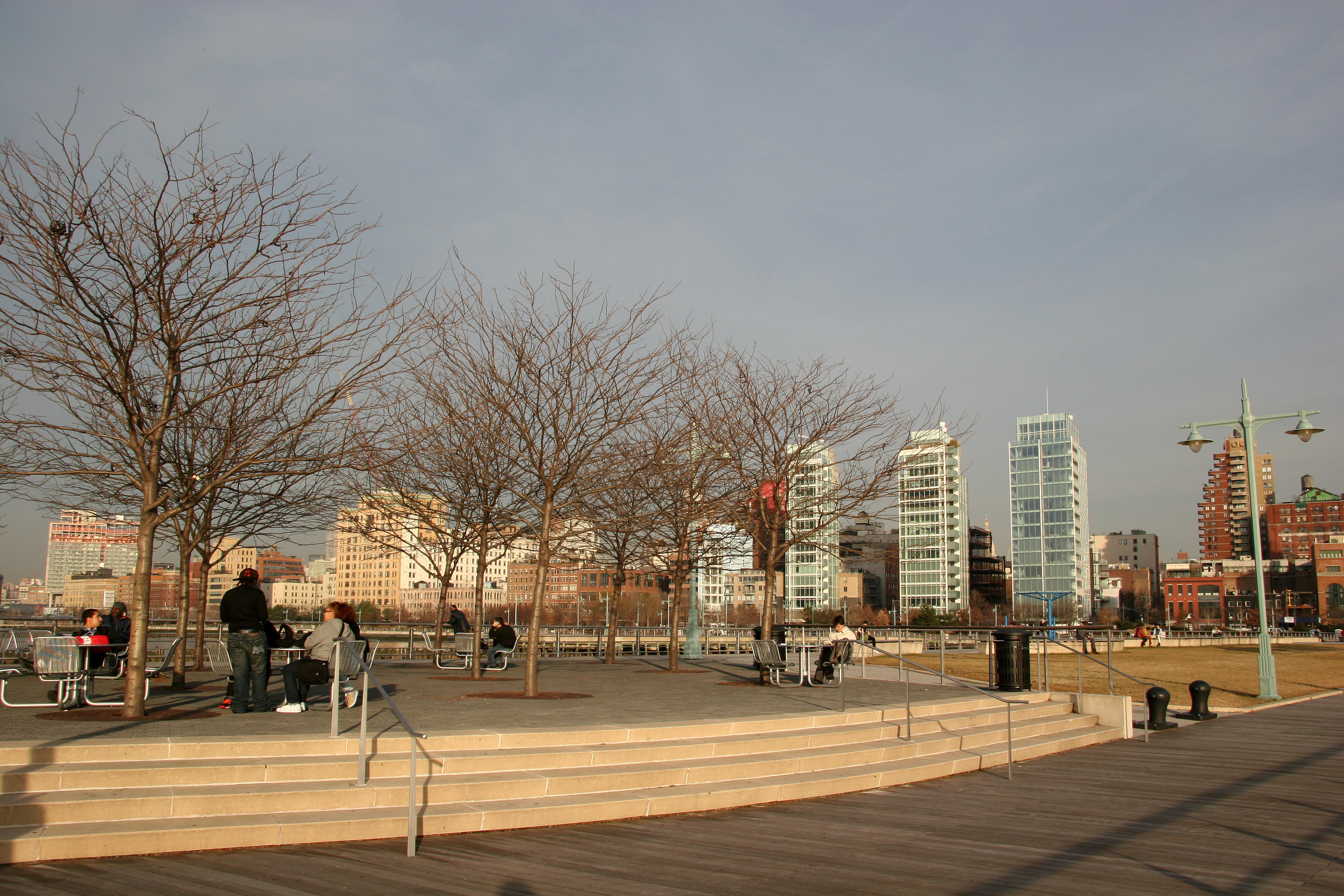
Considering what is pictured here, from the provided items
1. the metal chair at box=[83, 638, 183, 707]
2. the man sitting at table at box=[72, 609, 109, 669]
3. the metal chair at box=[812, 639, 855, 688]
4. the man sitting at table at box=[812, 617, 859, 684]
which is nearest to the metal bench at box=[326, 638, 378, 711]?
the metal chair at box=[83, 638, 183, 707]

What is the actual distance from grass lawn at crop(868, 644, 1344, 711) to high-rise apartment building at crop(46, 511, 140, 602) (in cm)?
1973

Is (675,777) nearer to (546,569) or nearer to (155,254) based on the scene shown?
(546,569)

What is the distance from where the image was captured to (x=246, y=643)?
410 inches

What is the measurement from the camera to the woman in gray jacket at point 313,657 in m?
10.6

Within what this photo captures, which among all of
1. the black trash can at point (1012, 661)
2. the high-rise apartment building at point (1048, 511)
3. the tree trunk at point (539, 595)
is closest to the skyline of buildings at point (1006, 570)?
the high-rise apartment building at point (1048, 511)

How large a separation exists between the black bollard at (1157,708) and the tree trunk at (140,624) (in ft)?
50.1

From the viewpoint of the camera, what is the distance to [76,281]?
9406 mm

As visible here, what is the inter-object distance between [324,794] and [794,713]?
622cm

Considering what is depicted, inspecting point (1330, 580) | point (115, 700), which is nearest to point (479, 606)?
point (115, 700)

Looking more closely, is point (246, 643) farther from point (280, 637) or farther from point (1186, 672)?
point (1186, 672)

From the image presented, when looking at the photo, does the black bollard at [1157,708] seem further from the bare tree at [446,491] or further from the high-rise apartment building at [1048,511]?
the high-rise apartment building at [1048,511]

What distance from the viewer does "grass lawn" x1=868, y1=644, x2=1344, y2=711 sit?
22766 mm

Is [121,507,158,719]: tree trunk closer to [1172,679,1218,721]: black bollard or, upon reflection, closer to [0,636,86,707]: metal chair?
[0,636,86,707]: metal chair

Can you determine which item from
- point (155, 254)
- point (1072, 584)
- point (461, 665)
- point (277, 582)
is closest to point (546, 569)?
point (155, 254)
